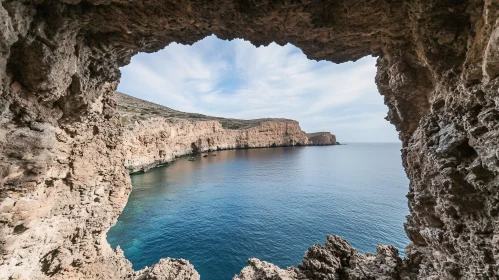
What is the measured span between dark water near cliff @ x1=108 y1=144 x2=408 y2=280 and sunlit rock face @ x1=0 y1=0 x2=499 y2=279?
11732mm

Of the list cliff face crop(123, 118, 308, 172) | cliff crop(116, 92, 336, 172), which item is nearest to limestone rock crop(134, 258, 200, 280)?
cliff crop(116, 92, 336, 172)

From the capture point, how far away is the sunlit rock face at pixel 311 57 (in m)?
4.63

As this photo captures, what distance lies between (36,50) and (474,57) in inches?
391

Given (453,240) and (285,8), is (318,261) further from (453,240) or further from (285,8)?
(285,8)

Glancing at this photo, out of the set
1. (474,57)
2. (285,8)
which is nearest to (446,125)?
(474,57)

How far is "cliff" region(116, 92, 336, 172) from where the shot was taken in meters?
55.4

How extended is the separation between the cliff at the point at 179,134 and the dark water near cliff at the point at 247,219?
1032 centimetres

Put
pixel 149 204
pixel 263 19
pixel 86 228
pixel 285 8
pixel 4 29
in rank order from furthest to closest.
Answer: pixel 149 204 → pixel 86 228 → pixel 263 19 → pixel 285 8 → pixel 4 29

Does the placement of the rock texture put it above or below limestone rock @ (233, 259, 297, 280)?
above

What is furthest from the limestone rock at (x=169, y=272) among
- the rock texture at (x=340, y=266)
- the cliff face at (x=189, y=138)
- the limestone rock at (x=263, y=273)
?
the cliff face at (x=189, y=138)

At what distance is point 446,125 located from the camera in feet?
18.0

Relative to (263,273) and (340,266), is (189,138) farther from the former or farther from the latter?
(340,266)

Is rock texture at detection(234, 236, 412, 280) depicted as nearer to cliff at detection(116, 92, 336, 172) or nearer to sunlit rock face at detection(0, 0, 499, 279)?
sunlit rock face at detection(0, 0, 499, 279)

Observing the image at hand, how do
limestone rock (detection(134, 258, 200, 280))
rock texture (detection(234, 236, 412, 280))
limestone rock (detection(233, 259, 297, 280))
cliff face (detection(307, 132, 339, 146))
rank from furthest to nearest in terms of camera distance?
cliff face (detection(307, 132, 339, 146)) < limestone rock (detection(134, 258, 200, 280)) < limestone rock (detection(233, 259, 297, 280)) < rock texture (detection(234, 236, 412, 280))
